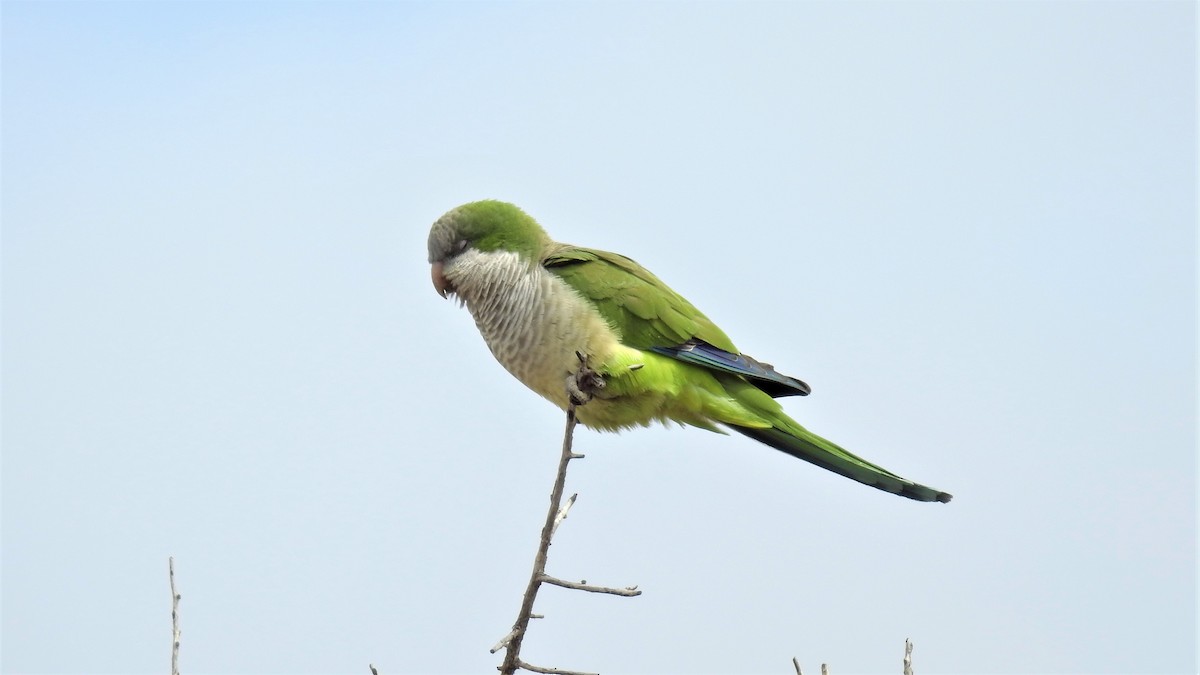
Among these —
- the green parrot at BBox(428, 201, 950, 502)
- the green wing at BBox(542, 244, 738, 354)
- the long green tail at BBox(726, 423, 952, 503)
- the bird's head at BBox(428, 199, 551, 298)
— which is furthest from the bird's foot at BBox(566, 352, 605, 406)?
the long green tail at BBox(726, 423, 952, 503)

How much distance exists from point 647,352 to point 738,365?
0.43 meters

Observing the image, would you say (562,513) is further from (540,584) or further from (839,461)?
(839,461)

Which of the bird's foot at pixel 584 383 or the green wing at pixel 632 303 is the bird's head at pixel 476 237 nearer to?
the green wing at pixel 632 303

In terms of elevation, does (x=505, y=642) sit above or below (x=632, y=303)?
below

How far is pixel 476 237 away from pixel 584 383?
105 cm

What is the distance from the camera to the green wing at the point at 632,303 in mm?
5074

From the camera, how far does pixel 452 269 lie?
532 centimetres

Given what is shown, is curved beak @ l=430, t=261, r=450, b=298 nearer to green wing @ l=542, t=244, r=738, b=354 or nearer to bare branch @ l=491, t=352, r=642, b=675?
green wing @ l=542, t=244, r=738, b=354

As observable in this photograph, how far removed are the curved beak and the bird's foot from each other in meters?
0.95

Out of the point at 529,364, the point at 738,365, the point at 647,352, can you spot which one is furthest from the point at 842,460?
the point at 529,364

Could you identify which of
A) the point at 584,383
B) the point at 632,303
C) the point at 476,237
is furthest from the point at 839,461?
the point at 476,237

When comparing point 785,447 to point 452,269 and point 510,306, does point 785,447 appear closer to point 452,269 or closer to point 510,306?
point 510,306

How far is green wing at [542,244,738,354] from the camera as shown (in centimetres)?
507

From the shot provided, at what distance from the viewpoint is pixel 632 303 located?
5.10 m
